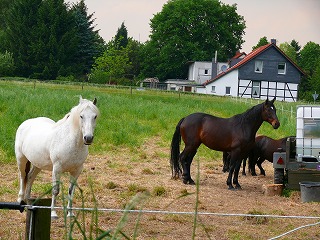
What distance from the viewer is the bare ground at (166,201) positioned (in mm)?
6652

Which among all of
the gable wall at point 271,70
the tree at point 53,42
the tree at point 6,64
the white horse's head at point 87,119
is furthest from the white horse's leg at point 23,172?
the gable wall at point 271,70

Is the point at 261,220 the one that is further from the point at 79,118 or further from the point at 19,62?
the point at 19,62

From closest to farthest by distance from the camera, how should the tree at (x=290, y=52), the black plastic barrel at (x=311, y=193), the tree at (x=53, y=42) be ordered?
1. the black plastic barrel at (x=311, y=193)
2. the tree at (x=53, y=42)
3. the tree at (x=290, y=52)

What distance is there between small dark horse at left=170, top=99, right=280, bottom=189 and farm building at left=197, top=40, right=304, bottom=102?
46706mm

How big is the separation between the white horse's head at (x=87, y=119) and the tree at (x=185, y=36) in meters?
62.5

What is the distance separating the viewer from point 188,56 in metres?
70.8

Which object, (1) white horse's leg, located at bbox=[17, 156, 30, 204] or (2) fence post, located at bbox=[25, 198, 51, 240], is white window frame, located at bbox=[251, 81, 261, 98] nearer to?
(1) white horse's leg, located at bbox=[17, 156, 30, 204]

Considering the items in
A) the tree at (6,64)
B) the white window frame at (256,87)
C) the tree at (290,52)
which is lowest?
the white window frame at (256,87)

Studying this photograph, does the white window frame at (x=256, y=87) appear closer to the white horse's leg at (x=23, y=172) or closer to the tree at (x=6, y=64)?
the tree at (x=6, y=64)

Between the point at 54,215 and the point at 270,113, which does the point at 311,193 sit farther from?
the point at 54,215

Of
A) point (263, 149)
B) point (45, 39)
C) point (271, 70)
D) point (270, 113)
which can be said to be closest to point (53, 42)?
point (45, 39)

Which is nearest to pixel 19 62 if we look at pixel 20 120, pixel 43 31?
pixel 43 31

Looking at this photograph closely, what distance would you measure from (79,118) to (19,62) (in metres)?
52.4

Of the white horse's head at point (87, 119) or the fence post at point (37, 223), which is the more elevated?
the white horse's head at point (87, 119)
